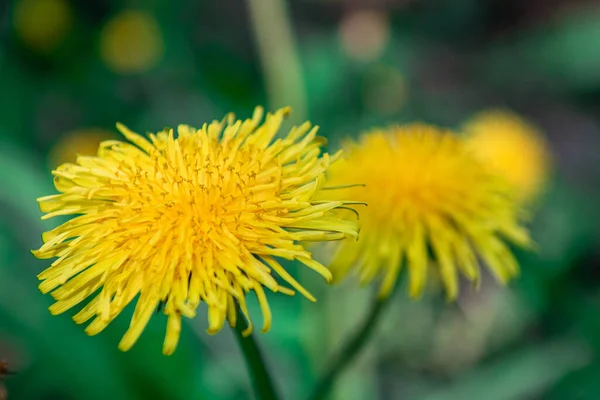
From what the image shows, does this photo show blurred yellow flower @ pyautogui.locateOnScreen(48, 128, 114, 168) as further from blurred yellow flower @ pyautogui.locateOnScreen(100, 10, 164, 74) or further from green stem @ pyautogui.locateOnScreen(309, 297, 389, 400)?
green stem @ pyautogui.locateOnScreen(309, 297, 389, 400)

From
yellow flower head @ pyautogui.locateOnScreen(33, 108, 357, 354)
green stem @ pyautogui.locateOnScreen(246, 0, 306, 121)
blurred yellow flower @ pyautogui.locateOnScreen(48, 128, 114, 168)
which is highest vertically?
green stem @ pyautogui.locateOnScreen(246, 0, 306, 121)

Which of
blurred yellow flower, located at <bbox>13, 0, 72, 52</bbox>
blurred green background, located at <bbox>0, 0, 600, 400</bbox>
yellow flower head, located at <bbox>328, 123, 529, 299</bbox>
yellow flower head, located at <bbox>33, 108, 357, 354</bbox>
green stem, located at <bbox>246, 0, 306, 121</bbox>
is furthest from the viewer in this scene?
blurred yellow flower, located at <bbox>13, 0, 72, 52</bbox>

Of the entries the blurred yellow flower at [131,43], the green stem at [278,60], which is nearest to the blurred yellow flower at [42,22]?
the blurred yellow flower at [131,43]

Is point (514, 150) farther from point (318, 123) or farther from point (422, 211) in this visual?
point (422, 211)

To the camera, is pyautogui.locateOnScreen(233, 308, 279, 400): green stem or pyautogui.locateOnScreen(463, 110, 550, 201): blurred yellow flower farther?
pyautogui.locateOnScreen(463, 110, 550, 201): blurred yellow flower

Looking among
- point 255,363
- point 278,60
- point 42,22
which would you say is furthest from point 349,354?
point 42,22

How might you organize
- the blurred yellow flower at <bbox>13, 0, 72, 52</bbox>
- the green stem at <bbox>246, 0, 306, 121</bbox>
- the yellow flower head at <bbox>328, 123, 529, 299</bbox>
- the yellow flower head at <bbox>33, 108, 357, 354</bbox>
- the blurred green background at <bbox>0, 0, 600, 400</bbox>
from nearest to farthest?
the yellow flower head at <bbox>33, 108, 357, 354</bbox> → the yellow flower head at <bbox>328, 123, 529, 299</bbox> → the blurred green background at <bbox>0, 0, 600, 400</bbox> → the green stem at <bbox>246, 0, 306, 121</bbox> → the blurred yellow flower at <bbox>13, 0, 72, 52</bbox>

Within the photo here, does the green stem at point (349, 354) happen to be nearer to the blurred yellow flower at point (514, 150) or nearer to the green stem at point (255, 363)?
the green stem at point (255, 363)

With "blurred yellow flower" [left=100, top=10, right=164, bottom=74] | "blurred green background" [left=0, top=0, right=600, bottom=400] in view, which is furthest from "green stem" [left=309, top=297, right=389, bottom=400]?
"blurred yellow flower" [left=100, top=10, right=164, bottom=74]

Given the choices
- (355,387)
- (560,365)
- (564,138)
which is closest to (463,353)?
(560,365)
